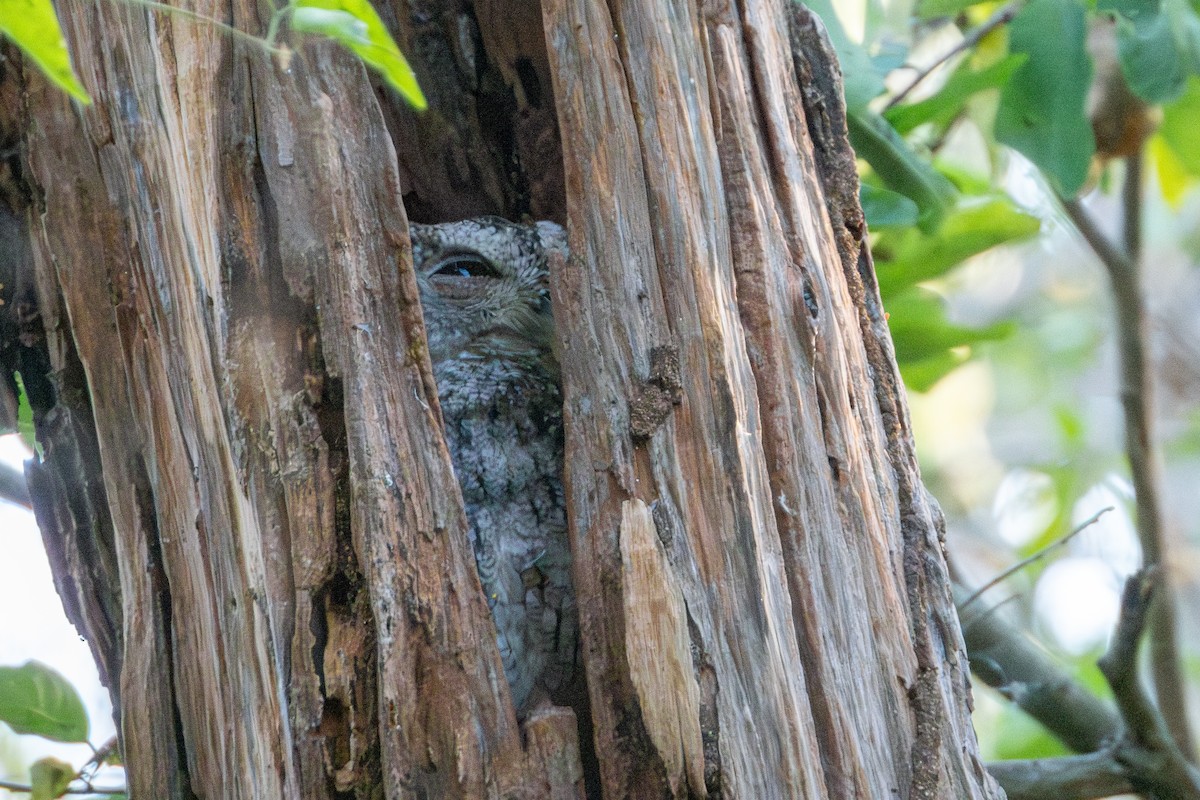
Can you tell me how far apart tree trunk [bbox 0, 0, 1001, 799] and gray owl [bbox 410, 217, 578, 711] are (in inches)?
8.0

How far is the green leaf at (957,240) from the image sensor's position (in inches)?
86.7

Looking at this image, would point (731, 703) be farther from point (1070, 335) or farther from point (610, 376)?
point (1070, 335)

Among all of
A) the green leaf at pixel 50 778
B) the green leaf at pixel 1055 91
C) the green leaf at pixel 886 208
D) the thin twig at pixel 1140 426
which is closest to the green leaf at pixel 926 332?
the green leaf at pixel 886 208

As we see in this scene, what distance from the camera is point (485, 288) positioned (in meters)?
1.69

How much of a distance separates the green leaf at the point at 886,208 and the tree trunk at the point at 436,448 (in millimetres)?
547

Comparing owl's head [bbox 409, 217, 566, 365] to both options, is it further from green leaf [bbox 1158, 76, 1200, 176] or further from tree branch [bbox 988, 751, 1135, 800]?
green leaf [bbox 1158, 76, 1200, 176]

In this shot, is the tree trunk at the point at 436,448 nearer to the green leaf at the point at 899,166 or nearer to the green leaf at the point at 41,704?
the green leaf at the point at 41,704

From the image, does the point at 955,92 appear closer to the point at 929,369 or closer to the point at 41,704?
the point at 929,369

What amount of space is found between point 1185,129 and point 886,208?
3.24 ft

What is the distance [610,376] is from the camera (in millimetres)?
1229

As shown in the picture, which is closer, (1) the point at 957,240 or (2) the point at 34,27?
(2) the point at 34,27

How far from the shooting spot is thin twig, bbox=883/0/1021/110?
228 cm

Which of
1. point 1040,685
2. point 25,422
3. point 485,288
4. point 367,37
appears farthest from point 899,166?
point 25,422

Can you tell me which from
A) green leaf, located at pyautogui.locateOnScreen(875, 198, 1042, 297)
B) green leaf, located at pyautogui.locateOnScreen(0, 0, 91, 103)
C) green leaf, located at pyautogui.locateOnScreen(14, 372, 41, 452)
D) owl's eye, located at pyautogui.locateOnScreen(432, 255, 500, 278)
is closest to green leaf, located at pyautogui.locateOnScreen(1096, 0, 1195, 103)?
green leaf, located at pyautogui.locateOnScreen(875, 198, 1042, 297)
